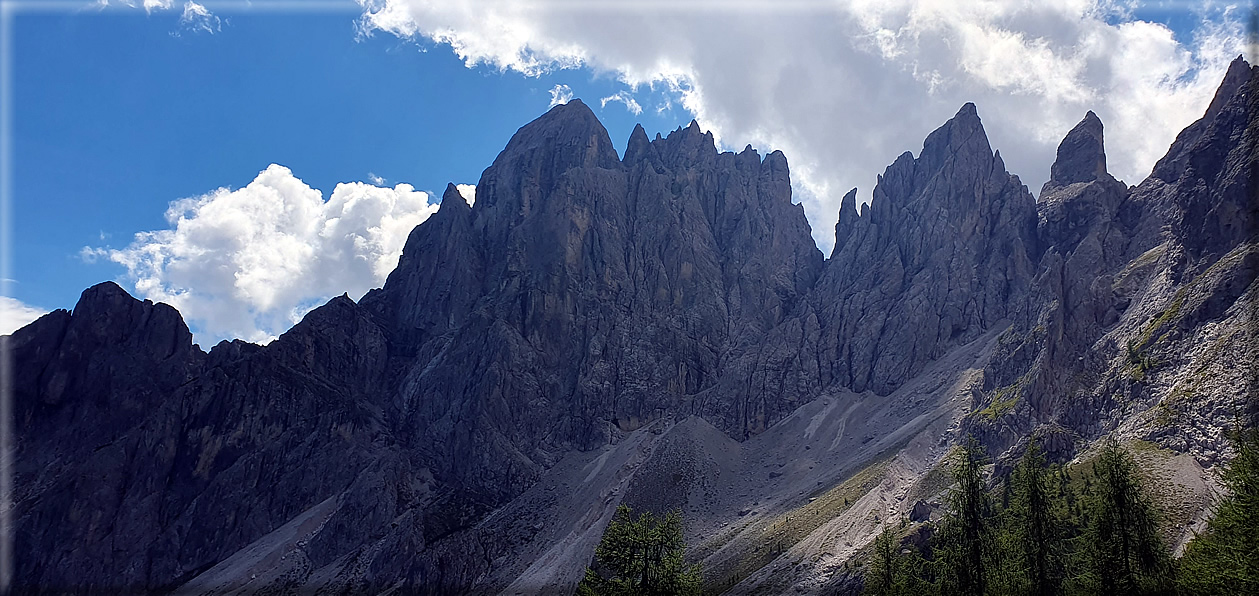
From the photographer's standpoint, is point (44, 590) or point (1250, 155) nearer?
point (1250, 155)

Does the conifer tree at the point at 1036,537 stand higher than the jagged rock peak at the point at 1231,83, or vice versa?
the jagged rock peak at the point at 1231,83

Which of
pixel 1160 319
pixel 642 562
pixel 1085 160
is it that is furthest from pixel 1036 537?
pixel 1085 160

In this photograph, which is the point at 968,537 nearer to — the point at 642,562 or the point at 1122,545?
the point at 1122,545

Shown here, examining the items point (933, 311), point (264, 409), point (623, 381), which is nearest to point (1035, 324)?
point (933, 311)

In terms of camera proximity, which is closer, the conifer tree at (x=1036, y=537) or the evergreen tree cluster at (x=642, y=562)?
the evergreen tree cluster at (x=642, y=562)

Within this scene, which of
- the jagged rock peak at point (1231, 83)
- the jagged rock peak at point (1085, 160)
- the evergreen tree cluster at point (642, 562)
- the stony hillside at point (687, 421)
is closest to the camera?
the evergreen tree cluster at point (642, 562)

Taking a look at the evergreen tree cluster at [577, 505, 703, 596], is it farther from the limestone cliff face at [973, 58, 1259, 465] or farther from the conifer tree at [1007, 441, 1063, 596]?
the limestone cliff face at [973, 58, 1259, 465]

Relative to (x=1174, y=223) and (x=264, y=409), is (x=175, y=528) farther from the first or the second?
(x=1174, y=223)

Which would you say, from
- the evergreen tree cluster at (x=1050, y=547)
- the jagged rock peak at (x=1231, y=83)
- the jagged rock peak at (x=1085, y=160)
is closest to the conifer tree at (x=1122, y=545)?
the evergreen tree cluster at (x=1050, y=547)

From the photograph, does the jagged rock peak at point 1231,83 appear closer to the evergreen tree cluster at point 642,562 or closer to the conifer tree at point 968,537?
the conifer tree at point 968,537

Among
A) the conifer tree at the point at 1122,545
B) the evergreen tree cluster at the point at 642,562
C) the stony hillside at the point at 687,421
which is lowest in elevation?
the conifer tree at the point at 1122,545

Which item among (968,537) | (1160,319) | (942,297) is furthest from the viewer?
Answer: (942,297)

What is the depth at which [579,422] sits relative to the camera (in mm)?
192125

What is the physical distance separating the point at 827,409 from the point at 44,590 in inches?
6753
